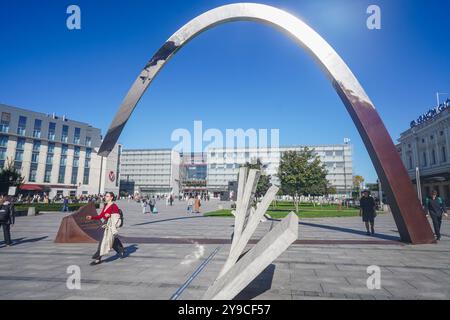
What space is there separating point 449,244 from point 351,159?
104072 mm

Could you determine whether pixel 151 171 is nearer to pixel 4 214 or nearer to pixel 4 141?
pixel 4 141

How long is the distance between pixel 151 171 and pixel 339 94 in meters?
121

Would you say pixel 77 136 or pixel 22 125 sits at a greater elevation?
pixel 22 125

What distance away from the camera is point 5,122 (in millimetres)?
62938

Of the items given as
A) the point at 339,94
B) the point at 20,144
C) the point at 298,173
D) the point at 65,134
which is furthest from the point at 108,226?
the point at 65,134

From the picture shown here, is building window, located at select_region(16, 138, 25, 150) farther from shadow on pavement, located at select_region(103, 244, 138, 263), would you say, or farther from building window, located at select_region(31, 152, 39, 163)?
shadow on pavement, located at select_region(103, 244, 138, 263)

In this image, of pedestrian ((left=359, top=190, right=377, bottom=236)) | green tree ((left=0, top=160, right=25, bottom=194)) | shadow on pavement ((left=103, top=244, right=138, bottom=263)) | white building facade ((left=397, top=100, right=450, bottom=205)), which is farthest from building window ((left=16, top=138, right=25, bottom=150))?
white building facade ((left=397, top=100, right=450, bottom=205))

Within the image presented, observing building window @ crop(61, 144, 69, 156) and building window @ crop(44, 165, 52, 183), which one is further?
building window @ crop(61, 144, 69, 156)

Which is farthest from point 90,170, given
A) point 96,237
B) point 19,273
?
point 19,273

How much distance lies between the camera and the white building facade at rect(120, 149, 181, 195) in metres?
124

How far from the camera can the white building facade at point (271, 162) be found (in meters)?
103

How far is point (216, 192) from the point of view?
379ft

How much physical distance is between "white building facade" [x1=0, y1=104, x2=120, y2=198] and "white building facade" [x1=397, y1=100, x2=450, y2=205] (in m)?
65.7
